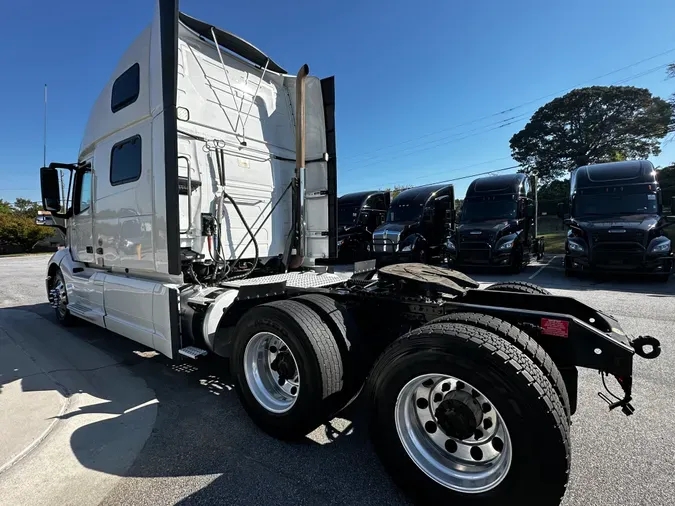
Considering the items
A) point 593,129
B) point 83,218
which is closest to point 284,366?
point 83,218

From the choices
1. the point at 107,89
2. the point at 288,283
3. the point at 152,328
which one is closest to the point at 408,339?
the point at 288,283

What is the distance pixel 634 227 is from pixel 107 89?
11122 mm

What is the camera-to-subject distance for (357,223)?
1549cm

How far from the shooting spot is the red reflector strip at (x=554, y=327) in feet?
6.86

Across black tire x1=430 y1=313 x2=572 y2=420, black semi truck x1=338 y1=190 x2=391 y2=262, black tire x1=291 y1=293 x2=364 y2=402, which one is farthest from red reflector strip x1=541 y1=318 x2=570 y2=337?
black semi truck x1=338 y1=190 x2=391 y2=262

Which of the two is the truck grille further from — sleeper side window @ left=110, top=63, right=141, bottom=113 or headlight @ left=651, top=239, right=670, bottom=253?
sleeper side window @ left=110, top=63, right=141, bottom=113

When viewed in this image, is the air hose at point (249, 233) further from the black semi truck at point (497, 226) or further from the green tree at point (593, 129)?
the green tree at point (593, 129)

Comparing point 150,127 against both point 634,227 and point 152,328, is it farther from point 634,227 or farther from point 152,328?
point 634,227

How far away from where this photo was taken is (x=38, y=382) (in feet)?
12.9

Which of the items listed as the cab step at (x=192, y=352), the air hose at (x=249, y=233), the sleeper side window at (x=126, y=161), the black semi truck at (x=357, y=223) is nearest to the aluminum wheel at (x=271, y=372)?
the cab step at (x=192, y=352)

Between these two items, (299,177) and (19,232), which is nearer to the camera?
(299,177)

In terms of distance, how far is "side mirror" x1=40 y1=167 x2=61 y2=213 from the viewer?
5.50m

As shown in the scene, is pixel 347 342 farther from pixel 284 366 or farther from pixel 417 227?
pixel 417 227

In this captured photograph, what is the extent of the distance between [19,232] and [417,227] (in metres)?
36.5
